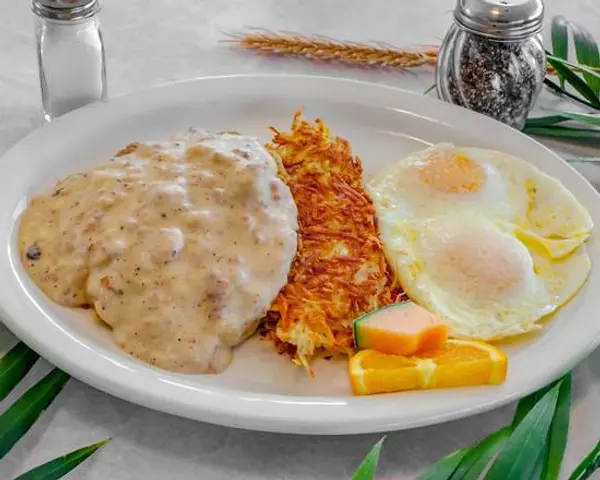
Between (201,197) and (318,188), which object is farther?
(318,188)

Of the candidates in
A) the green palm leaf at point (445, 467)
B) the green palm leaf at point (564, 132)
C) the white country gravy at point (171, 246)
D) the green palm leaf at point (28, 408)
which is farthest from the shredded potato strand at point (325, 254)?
the green palm leaf at point (564, 132)

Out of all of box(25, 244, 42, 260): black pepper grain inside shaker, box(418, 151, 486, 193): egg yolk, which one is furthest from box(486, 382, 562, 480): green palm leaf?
box(25, 244, 42, 260): black pepper grain inside shaker

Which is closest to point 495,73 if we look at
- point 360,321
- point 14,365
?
point 360,321

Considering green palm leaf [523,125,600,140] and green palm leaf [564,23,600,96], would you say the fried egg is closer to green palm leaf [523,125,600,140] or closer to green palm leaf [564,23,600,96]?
green palm leaf [523,125,600,140]

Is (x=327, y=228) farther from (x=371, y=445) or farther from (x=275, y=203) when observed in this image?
(x=371, y=445)

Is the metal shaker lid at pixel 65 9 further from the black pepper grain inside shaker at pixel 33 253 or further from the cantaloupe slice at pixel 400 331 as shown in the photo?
the cantaloupe slice at pixel 400 331

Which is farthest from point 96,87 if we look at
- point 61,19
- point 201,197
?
point 201,197
